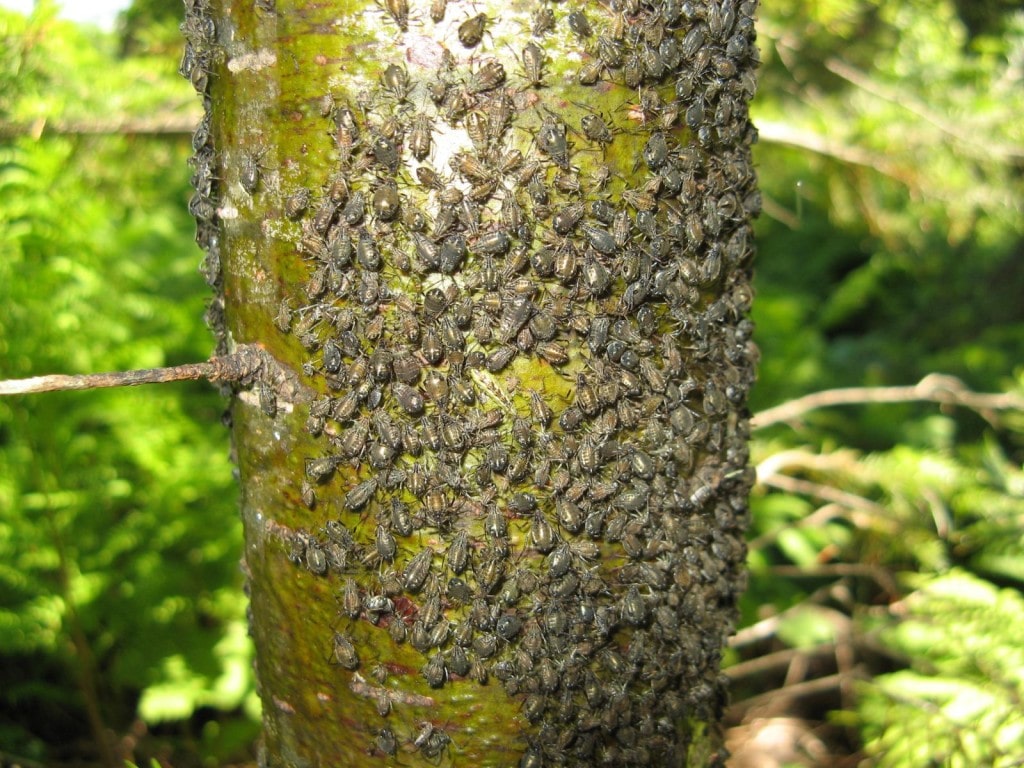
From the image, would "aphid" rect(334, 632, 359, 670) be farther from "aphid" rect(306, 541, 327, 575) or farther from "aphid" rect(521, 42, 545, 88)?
"aphid" rect(521, 42, 545, 88)

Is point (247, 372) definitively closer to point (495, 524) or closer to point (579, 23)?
point (495, 524)

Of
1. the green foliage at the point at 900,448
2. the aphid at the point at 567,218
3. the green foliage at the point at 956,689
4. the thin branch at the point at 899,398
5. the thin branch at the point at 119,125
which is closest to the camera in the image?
the aphid at the point at 567,218

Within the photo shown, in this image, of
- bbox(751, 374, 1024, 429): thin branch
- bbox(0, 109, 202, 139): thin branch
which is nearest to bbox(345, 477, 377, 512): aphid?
bbox(0, 109, 202, 139): thin branch

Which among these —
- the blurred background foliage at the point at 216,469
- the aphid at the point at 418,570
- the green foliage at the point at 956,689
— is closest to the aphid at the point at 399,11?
the aphid at the point at 418,570

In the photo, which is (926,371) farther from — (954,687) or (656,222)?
(656,222)

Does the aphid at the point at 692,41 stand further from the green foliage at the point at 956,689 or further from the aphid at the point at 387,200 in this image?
the green foliage at the point at 956,689

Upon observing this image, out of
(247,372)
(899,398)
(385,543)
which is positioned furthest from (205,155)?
(899,398)

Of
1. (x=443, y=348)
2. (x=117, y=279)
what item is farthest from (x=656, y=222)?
(x=117, y=279)
